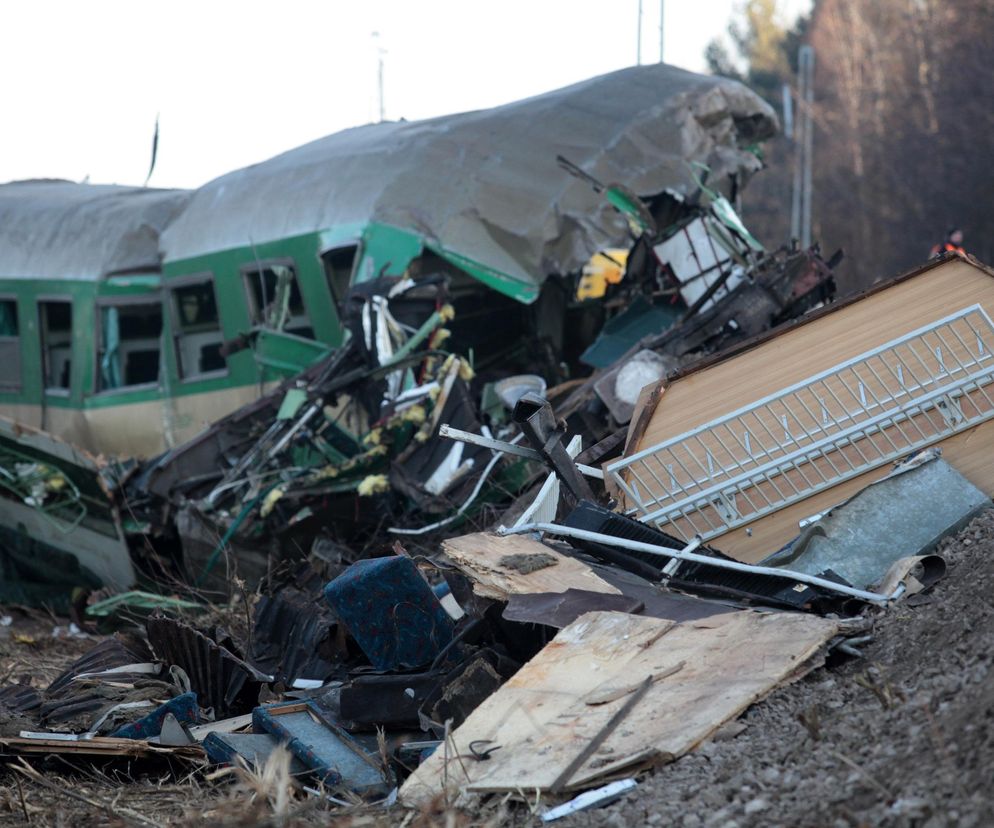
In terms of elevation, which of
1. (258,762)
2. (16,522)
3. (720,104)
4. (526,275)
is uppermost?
(720,104)

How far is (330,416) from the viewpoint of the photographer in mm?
9289

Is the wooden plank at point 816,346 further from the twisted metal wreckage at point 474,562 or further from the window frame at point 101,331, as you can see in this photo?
the window frame at point 101,331

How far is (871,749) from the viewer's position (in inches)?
125

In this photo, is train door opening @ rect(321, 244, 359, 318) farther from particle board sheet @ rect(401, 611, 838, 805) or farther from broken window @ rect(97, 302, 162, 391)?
particle board sheet @ rect(401, 611, 838, 805)

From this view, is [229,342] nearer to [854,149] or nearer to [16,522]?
[16,522]

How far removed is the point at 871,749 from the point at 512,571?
178cm

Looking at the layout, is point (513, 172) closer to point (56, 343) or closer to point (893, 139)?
point (56, 343)

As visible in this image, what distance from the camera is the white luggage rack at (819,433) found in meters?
5.45

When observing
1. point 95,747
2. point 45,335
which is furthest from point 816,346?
point 45,335

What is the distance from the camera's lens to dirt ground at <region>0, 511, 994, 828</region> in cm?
288

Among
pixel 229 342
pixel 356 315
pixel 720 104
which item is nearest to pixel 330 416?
pixel 356 315

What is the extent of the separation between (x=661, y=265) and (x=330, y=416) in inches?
129

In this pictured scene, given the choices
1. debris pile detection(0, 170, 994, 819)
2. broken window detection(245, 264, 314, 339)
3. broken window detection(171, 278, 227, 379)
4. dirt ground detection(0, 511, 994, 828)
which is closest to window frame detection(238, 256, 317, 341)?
broken window detection(245, 264, 314, 339)

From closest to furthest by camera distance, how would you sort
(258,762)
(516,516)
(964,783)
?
1. (964,783)
2. (258,762)
3. (516,516)
